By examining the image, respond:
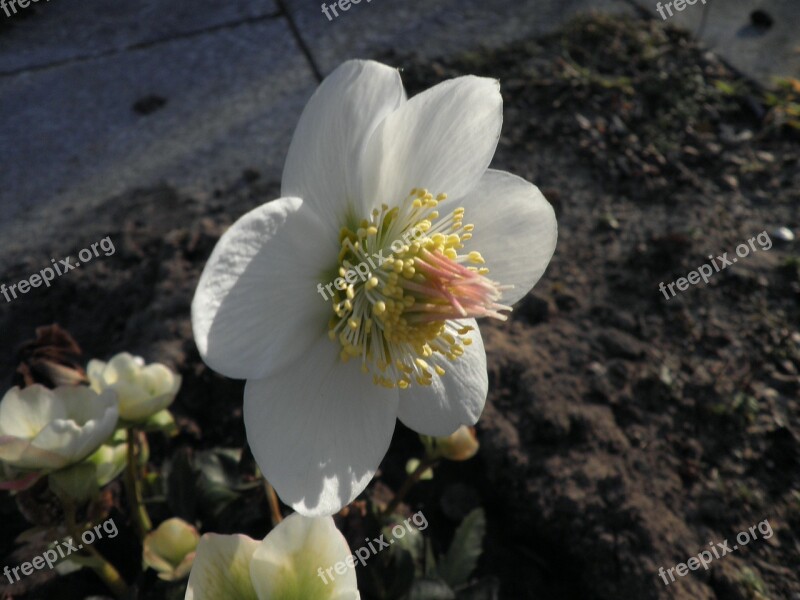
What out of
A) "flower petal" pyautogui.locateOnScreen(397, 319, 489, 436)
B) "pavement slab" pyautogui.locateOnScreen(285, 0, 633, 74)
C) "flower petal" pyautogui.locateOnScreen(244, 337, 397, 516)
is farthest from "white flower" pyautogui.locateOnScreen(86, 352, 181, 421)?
"pavement slab" pyautogui.locateOnScreen(285, 0, 633, 74)

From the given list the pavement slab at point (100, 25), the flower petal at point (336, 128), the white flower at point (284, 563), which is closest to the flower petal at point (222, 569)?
the white flower at point (284, 563)

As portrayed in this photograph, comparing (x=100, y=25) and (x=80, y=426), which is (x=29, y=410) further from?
(x=100, y=25)

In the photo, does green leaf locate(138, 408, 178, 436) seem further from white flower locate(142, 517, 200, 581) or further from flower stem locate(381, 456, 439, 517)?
flower stem locate(381, 456, 439, 517)

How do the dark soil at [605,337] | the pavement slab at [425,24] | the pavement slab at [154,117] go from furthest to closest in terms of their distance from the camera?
the pavement slab at [425,24]
the pavement slab at [154,117]
the dark soil at [605,337]

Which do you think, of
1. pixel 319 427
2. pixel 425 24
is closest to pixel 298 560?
pixel 319 427

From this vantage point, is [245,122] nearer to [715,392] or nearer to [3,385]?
[3,385]

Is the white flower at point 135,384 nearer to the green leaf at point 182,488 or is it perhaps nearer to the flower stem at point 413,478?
the green leaf at point 182,488
